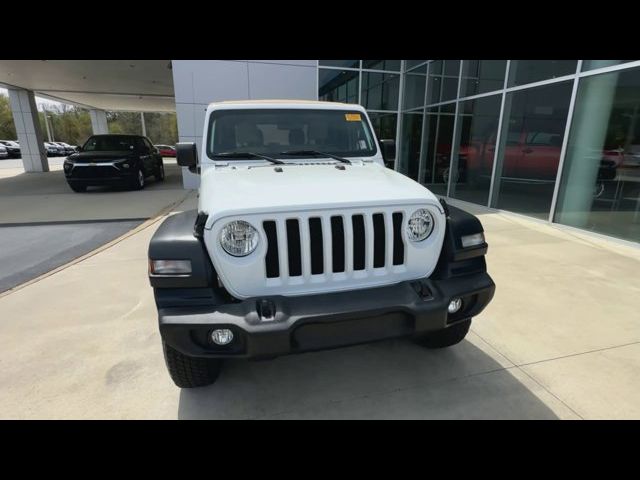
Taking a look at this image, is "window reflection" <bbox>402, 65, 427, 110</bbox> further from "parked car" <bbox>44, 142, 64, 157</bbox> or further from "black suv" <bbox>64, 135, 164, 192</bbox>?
"parked car" <bbox>44, 142, 64, 157</bbox>

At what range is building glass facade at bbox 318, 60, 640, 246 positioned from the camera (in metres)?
5.79

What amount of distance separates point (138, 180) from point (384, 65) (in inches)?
337

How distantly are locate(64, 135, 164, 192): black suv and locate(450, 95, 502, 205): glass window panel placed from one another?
368 inches

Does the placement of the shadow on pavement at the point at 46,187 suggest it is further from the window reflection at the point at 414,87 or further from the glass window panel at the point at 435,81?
the glass window panel at the point at 435,81

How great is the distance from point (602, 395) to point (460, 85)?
858 centimetres

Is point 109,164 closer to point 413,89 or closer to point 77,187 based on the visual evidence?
point 77,187

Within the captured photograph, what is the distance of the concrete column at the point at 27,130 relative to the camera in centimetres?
1769

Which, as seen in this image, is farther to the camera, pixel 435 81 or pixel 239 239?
pixel 435 81

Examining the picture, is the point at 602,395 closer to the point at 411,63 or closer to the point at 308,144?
the point at 308,144

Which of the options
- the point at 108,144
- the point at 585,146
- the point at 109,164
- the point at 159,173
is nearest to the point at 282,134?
the point at 585,146

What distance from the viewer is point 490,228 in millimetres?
6465

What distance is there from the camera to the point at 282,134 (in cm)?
324

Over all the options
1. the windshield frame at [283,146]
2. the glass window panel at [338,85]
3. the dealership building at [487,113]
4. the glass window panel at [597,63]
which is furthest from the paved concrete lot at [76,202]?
the glass window panel at [597,63]

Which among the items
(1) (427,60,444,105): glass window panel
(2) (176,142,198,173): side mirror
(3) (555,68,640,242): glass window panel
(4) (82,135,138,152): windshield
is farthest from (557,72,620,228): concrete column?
(4) (82,135,138,152): windshield
